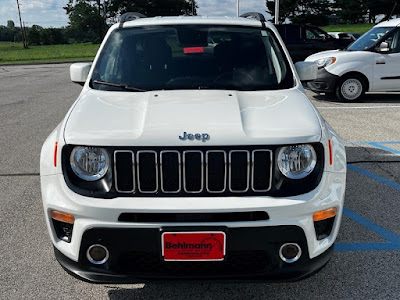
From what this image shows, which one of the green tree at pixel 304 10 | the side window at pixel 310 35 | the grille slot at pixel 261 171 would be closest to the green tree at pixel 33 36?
the green tree at pixel 304 10

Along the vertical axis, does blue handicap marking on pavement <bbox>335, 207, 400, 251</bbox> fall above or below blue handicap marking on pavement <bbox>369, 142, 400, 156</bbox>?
above

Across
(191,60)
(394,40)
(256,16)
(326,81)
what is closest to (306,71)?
(256,16)

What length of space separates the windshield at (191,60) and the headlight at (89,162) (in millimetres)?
1000

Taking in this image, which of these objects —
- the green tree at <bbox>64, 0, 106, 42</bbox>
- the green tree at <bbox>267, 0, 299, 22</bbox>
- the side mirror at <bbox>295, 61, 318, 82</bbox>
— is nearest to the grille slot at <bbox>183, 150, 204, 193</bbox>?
the side mirror at <bbox>295, 61, 318, 82</bbox>

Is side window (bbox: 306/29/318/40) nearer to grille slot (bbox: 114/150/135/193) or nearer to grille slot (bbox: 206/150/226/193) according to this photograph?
grille slot (bbox: 206/150/226/193)

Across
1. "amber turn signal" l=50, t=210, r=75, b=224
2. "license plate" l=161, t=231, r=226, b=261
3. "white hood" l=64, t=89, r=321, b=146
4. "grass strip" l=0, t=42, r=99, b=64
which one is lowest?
"grass strip" l=0, t=42, r=99, b=64

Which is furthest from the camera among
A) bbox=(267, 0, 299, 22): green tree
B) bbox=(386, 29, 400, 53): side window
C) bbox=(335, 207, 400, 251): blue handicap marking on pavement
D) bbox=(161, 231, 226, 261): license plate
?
bbox=(267, 0, 299, 22): green tree

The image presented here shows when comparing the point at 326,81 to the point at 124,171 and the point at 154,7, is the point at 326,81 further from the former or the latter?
the point at 154,7

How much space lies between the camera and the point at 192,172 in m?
2.65

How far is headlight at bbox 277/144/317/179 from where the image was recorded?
8.85 ft

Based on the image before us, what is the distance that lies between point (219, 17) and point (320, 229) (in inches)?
102

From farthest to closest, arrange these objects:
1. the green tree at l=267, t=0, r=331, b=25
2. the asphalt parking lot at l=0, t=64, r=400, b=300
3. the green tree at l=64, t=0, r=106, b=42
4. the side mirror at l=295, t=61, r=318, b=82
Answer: the green tree at l=64, t=0, r=106, b=42 → the green tree at l=267, t=0, r=331, b=25 → the side mirror at l=295, t=61, r=318, b=82 → the asphalt parking lot at l=0, t=64, r=400, b=300

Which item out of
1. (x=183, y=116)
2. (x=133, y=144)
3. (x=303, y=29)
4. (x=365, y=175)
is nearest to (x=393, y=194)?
(x=365, y=175)

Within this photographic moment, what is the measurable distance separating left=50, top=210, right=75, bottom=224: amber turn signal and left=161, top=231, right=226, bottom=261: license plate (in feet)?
1.75
